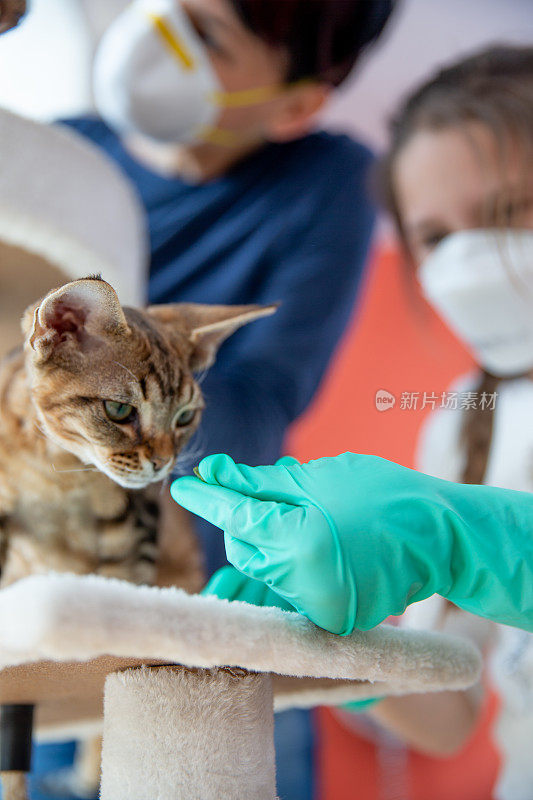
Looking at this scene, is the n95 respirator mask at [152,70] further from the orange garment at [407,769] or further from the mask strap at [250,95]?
the orange garment at [407,769]

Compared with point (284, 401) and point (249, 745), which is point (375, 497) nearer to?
point (249, 745)

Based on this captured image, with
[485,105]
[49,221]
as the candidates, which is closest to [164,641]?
[49,221]

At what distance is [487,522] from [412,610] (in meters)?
0.31

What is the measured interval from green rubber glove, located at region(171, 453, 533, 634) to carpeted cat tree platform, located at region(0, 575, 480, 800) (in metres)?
0.03

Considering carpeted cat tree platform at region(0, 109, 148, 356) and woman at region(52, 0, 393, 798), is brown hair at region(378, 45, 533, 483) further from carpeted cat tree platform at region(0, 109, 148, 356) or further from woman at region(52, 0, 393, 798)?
carpeted cat tree platform at region(0, 109, 148, 356)

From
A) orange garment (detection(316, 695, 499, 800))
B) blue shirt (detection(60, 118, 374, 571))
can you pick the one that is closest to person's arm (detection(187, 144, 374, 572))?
blue shirt (detection(60, 118, 374, 571))

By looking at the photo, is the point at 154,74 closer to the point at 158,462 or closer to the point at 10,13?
the point at 10,13

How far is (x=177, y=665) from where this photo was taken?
389 millimetres

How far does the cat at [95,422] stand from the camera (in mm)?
414

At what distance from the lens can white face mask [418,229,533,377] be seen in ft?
2.29

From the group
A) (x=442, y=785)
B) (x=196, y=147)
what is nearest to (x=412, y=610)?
(x=196, y=147)

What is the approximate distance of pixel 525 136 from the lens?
0.78 m

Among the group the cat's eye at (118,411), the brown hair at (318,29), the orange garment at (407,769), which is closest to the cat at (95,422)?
the cat's eye at (118,411)

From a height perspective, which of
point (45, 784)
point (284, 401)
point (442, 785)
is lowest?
point (442, 785)
